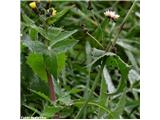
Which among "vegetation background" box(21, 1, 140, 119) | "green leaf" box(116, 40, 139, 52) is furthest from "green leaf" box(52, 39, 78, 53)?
"green leaf" box(116, 40, 139, 52)

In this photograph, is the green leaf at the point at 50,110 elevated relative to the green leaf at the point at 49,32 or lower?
lower

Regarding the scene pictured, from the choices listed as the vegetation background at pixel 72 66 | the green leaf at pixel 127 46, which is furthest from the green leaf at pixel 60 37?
the green leaf at pixel 127 46

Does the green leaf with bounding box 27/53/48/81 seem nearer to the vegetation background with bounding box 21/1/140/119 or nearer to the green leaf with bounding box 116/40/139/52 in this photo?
the vegetation background with bounding box 21/1/140/119

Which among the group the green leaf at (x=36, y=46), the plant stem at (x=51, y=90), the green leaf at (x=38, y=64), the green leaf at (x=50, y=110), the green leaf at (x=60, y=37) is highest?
the green leaf at (x=60, y=37)

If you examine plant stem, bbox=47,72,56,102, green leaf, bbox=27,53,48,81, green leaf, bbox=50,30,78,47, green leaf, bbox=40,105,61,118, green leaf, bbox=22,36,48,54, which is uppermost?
green leaf, bbox=50,30,78,47

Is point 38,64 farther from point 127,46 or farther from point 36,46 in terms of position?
point 127,46

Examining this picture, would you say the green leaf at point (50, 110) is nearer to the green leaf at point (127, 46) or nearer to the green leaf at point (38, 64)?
the green leaf at point (38, 64)

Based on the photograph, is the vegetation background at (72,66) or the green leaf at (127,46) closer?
the vegetation background at (72,66)

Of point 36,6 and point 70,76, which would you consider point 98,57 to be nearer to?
point 36,6
